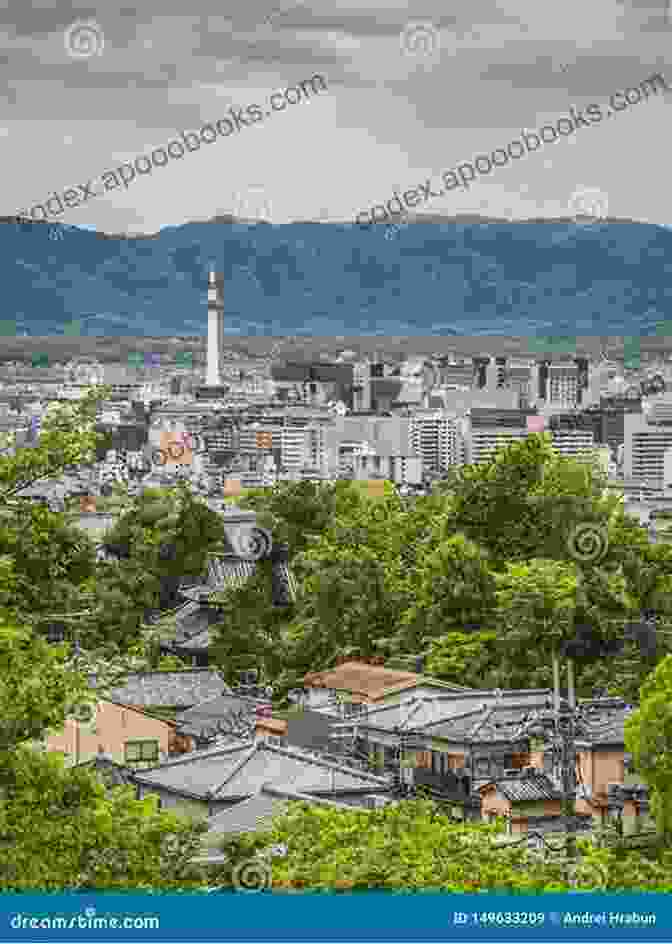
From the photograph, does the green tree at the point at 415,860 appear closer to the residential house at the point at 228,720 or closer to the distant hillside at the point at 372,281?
the residential house at the point at 228,720

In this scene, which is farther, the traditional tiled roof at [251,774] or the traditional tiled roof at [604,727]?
the traditional tiled roof at [604,727]

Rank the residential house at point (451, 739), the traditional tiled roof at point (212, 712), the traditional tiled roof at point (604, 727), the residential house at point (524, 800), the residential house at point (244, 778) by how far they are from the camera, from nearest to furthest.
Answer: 1. the residential house at point (244, 778)
2. the residential house at point (524, 800)
3. the traditional tiled roof at point (604, 727)
4. the residential house at point (451, 739)
5. the traditional tiled roof at point (212, 712)

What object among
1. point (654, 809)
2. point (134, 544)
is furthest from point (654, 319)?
point (654, 809)

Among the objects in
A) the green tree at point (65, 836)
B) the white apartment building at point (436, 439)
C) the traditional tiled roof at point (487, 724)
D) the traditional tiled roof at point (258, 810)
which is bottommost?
the white apartment building at point (436, 439)

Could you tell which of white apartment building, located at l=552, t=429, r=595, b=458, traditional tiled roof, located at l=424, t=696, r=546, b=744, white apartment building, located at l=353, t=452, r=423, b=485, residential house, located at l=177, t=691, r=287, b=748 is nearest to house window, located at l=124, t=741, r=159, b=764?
residential house, located at l=177, t=691, r=287, b=748

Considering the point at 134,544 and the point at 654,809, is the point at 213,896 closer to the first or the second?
the point at 654,809

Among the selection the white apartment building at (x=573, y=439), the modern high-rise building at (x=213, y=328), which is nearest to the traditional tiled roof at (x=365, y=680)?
the white apartment building at (x=573, y=439)
